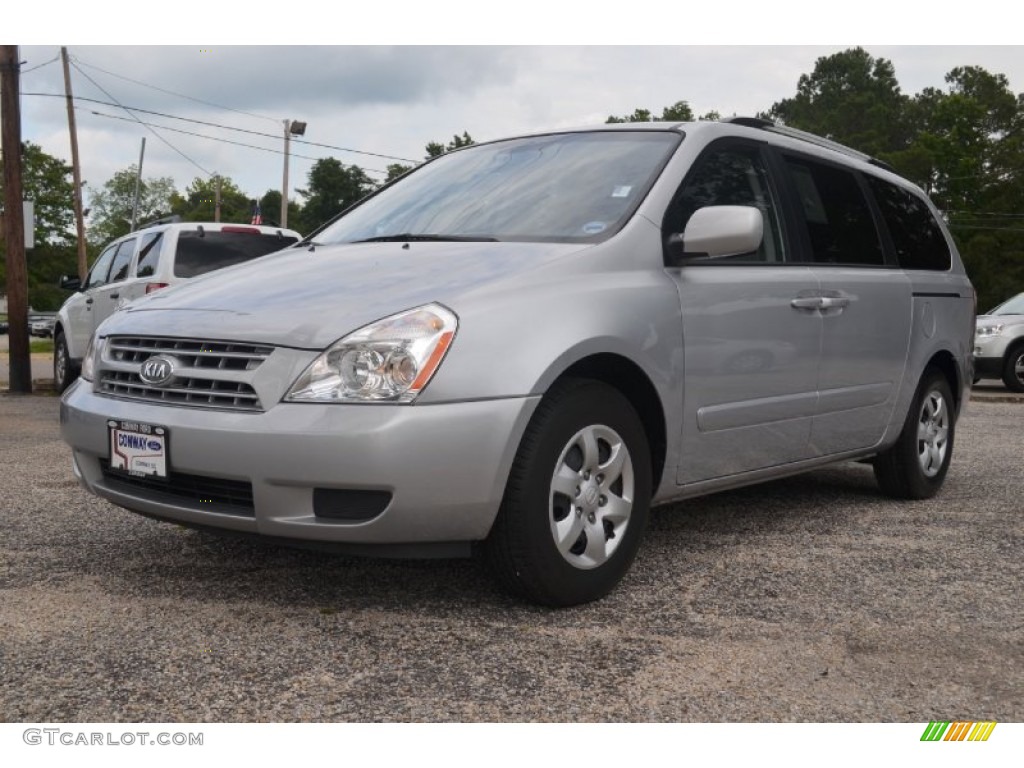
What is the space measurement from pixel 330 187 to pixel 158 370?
95.2 m

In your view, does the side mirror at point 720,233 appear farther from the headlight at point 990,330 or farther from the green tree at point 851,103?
the green tree at point 851,103

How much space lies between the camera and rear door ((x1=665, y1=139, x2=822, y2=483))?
4.06 metres

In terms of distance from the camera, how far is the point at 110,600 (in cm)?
365

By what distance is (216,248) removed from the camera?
10680 millimetres

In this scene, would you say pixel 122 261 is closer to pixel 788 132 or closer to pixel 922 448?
pixel 788 132

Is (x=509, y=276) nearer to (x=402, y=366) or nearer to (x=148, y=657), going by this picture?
(x=402, y=366)

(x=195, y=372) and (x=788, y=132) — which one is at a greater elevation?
(x=788, y=132)

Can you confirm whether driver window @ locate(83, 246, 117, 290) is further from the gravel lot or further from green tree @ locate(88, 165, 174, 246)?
green tree @ locate(88, 165, 174, 246)

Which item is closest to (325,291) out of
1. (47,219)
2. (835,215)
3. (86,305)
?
(835,215)

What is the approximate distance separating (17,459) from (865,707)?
19.0 ft

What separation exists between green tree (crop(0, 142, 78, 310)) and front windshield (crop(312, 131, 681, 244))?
66330 millimetres

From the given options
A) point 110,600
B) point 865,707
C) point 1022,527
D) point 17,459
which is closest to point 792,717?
point 865,707

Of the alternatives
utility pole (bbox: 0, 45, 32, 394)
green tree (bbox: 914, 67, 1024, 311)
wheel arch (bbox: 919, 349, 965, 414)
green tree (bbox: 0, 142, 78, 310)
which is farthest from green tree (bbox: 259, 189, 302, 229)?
wheel arch (bbox: 919, 349, 965, 414)

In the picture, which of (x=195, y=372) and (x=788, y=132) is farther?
(x=788, y=132)
